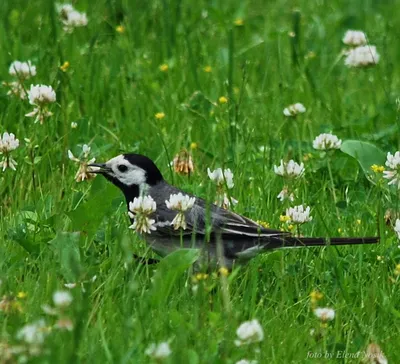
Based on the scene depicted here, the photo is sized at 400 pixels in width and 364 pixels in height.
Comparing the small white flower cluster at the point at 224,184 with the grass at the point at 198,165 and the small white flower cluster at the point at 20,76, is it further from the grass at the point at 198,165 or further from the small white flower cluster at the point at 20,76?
the small white flower cluster at the point at 20,76

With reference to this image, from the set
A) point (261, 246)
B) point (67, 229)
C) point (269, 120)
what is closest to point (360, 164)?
point (269, 120)

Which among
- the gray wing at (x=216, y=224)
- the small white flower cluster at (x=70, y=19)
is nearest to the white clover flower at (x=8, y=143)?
the gray wing at (x=216, y=224)

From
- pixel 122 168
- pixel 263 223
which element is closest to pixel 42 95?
pixel 122 168

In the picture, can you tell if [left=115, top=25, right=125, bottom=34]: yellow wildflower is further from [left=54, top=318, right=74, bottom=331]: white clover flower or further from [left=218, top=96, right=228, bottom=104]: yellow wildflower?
A: [left=54, top=318, right=74, bottom=331]: white clover flower

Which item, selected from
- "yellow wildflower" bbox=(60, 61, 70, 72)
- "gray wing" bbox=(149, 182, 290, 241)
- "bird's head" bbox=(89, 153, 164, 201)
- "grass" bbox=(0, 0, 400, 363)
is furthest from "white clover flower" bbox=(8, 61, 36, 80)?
"gray wing" bbox=(149, 182, 290, 241)

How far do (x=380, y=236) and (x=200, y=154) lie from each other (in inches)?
70.0

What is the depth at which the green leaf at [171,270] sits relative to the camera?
485cm

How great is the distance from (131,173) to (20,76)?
4.40ft

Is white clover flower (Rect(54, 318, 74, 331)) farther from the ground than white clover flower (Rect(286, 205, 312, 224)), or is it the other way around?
white clover flower (Rect(54, 318, 74, 331))

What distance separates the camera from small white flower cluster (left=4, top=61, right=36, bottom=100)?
23.1ft

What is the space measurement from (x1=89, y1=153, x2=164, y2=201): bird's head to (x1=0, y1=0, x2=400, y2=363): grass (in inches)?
3.3

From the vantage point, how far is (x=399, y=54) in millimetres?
9227

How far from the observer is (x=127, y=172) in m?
6.14

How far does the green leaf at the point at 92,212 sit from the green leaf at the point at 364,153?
1831 millimetres
